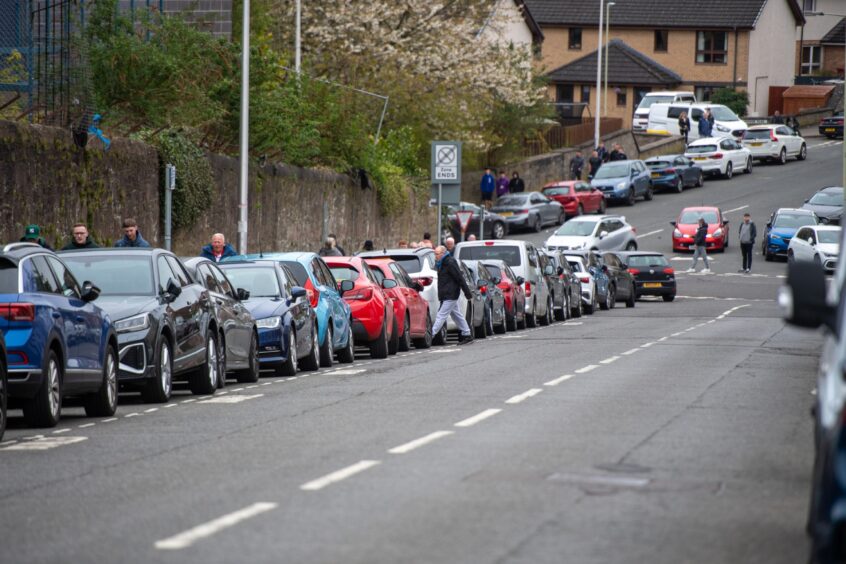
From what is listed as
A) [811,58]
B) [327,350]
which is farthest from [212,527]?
[811,58]

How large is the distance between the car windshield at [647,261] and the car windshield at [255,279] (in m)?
26.1

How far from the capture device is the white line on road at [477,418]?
45.0ft

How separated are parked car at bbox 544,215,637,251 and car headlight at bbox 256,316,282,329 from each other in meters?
31.9

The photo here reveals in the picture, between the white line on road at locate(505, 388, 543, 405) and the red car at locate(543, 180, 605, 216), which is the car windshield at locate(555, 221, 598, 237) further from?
the white line on road at locate(505, 388, 543, 405)

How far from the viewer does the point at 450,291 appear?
2864 cm

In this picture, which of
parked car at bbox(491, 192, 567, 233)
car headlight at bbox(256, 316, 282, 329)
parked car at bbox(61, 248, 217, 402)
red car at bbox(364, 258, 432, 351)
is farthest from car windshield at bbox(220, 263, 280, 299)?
parked car at bbox(491, 192, 567, 233)

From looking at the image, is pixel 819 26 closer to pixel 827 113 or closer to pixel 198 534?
pixel 827 113

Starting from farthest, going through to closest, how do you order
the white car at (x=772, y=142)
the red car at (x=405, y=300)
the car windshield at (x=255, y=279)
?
the white car at (x=772, y=142) < the red car at (x=405, y=300) < the car windshield at (x=255, y=279)

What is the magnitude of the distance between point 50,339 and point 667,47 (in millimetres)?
87815

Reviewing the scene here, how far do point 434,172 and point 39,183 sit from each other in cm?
1681

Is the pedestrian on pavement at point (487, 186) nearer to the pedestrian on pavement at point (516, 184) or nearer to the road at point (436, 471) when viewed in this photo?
the pedestrian on pavement at point (516, 184)

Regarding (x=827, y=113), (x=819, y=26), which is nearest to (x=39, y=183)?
(x=827, y=113)

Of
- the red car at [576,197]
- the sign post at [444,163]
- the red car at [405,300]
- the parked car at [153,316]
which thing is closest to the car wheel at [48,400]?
the parked car at [153,316]

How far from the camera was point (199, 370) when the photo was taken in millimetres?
18391
